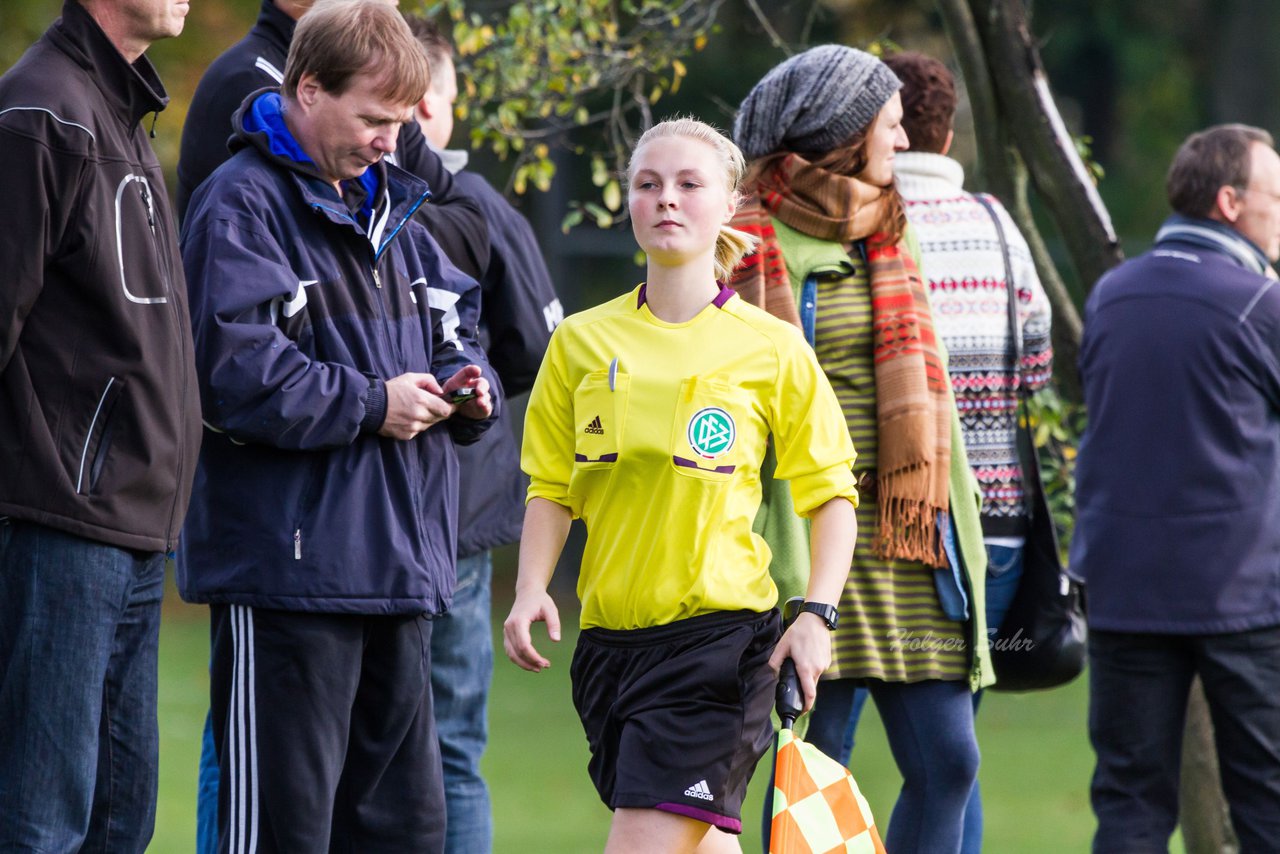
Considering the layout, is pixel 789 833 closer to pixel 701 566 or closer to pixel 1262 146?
pixel 701 566

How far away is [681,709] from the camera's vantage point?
3.46m

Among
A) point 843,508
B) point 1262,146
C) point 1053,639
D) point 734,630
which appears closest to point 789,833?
point 734,630

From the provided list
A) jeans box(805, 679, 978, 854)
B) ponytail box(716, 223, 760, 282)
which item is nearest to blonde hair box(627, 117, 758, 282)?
ponytail box(716, 223, 760, 282)

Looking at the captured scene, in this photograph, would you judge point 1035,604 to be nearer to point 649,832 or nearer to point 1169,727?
point 1169,727

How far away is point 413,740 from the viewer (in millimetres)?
3727

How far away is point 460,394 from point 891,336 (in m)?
1.08

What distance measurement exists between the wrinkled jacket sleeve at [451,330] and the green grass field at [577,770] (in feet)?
11.3

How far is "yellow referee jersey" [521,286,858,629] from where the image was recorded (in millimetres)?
3516

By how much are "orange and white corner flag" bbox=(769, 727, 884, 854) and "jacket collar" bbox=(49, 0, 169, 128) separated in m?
1.73

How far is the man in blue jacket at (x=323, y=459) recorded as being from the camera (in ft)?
11.3

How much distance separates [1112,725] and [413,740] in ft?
6.64

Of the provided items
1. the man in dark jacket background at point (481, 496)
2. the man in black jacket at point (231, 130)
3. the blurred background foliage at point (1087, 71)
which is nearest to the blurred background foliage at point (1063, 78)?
the blurred background foliage at point (1087, 71)

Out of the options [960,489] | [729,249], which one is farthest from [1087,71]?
[729,249]

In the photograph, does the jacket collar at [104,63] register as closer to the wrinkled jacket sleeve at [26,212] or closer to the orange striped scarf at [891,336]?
the wrinkled jacket sleeve at [26,212]
